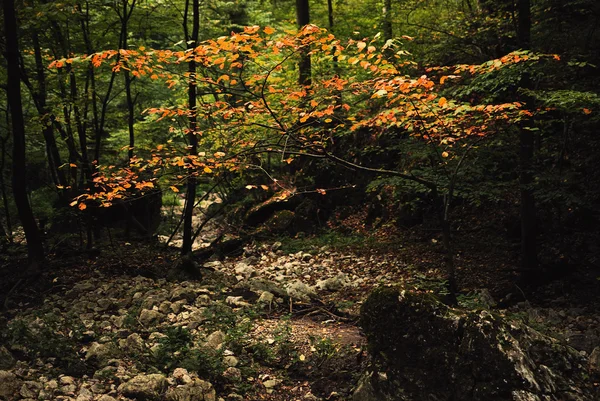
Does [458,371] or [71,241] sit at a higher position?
[458,371]

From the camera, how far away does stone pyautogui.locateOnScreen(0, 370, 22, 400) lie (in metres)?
3.63

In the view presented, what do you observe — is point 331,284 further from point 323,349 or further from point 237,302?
point 323,349

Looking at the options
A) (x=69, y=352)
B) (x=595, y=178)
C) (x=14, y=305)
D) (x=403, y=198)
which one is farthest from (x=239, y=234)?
(x=595, y=178)

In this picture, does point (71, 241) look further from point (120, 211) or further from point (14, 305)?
point (14, 305)

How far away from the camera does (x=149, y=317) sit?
6.06 meters

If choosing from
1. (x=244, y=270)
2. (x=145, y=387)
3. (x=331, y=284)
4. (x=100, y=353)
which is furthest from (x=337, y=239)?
(x=145, y=387)

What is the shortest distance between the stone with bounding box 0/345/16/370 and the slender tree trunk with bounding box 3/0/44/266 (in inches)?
153

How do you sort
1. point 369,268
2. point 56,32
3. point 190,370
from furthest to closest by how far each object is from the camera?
point 56,32, point 369,268, point 190,370

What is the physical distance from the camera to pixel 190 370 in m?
4.27

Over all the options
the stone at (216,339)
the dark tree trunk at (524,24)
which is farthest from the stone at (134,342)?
the dark tree trunk at (524,24)

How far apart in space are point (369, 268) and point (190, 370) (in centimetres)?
519

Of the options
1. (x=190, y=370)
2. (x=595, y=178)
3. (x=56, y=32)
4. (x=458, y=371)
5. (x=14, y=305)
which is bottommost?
(x=14, y=305)

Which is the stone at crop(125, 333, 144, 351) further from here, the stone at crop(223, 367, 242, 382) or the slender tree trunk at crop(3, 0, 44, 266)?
the slender tree trunk at crop(3, 0, 44, 266)

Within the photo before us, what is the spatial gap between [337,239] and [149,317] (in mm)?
5900
